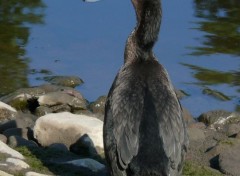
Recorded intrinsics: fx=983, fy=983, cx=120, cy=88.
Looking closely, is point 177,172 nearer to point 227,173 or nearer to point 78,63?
point 227,173

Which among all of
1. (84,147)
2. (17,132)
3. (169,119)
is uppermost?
(169,119)

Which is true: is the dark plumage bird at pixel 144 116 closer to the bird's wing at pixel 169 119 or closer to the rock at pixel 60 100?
the bird's wing at pixel 169 119

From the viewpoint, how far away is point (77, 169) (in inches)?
380

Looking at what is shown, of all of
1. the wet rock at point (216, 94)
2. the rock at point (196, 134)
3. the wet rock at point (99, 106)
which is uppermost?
the rock at point (196, 134)

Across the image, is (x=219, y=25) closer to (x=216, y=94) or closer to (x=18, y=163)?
(x=216, y=94)

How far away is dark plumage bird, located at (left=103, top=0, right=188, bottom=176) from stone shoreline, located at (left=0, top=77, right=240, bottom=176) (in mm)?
1012

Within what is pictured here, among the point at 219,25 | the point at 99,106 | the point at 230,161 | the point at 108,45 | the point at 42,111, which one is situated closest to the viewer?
the point at 230,161

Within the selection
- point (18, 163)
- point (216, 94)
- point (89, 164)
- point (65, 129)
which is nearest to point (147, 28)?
point (89, 164)

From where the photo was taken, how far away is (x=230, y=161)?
412 inches

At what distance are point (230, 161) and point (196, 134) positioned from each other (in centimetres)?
151

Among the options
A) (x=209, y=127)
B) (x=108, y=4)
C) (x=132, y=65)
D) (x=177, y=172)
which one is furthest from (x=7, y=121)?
(x=108, y=4)

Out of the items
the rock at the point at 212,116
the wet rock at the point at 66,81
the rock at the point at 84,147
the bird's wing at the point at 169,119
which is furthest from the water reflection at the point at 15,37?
the bird's wing at the point at 169,119

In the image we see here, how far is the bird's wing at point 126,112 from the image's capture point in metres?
8.49

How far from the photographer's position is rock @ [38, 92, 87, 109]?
13.3 meters
